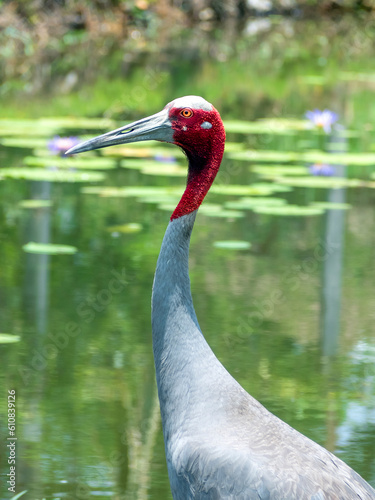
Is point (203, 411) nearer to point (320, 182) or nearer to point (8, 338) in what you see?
point (8, 338)

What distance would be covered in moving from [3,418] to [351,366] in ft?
4.58

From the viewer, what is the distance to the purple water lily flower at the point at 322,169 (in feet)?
21.9

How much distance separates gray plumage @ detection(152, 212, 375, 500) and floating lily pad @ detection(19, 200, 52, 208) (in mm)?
3313

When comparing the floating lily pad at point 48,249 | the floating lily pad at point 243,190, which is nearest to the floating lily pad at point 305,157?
the floating lily pad at point 243,190

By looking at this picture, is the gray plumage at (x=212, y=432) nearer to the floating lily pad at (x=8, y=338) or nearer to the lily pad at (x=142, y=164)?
the floating lily pad at (x=8, y=338)

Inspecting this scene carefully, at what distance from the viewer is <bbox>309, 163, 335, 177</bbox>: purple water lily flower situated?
667 cm

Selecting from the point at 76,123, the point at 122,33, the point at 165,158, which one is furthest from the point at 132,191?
the point at 122,33

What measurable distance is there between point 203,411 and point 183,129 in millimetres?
716

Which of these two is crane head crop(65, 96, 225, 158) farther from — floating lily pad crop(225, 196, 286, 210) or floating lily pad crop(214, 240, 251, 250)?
floating lily pad crop(225, 196, 286, 210)

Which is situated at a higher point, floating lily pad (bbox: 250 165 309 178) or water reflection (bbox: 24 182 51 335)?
floating lily pad (bbox: 250 165 309 178)

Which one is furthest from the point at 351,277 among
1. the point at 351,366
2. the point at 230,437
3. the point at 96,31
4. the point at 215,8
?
the point at 215,8

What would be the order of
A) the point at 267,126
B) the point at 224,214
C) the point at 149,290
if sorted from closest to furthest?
the point at 149,290 < the point at 224,214 < the point at 267,126

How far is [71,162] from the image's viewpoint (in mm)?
6770

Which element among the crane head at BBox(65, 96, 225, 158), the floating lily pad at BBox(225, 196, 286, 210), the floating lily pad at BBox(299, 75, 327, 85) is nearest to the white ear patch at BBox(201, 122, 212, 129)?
the crane head at BBox(65, 96, 225, 158)
